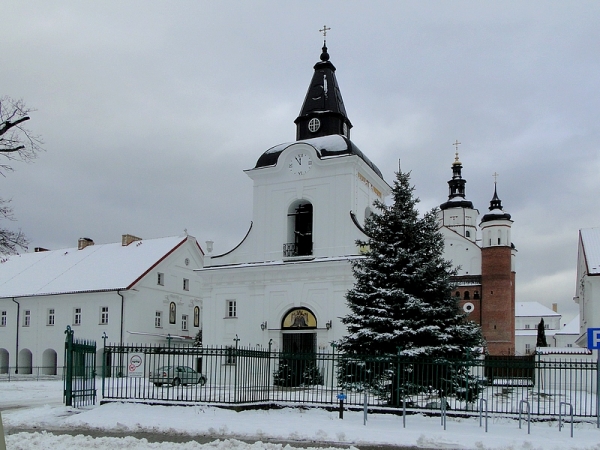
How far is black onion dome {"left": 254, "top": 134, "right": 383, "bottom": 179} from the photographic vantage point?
92.4 feet

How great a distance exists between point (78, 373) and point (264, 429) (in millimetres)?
5707

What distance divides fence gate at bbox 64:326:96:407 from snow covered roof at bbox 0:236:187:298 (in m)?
21.1

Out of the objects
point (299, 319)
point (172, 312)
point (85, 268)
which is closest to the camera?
point (299, 319)

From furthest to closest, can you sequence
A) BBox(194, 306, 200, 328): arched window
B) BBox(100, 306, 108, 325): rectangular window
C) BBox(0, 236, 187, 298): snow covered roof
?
BBox(194, 306, 200, 328): arched window → BBox(0, 236, 187, 298): snow covered roof → BBox(100, 306, 108, 325): rectangular window

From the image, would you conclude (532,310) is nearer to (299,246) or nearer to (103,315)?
(103,315)

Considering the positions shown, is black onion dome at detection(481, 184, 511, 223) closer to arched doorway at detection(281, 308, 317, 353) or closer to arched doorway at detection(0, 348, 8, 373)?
arched doorway at detection(281, 308, 317, 353)

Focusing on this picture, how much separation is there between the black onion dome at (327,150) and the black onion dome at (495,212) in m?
35.6

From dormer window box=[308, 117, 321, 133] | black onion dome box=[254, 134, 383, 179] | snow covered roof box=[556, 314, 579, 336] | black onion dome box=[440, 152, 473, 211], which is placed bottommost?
snow covered roof box=[556, 314, 579, 336]

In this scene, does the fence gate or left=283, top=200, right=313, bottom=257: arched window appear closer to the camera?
the fence gate

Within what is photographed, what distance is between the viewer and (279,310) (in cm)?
2786

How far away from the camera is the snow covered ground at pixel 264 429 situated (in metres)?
11.8

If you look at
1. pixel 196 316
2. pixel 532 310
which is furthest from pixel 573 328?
pixel 196 316

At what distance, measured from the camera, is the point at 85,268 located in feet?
137

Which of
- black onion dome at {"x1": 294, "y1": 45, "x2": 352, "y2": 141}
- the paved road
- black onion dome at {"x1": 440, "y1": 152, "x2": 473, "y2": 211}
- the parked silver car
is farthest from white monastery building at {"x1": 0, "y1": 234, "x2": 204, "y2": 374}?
black onion dome at {"x1": 440, "y1": 152, "x2": 473, "y2": 211}
